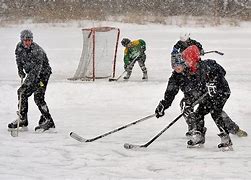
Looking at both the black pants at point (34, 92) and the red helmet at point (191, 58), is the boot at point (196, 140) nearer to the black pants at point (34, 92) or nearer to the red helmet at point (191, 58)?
the red helmet at point (191, 58)

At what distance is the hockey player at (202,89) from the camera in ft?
21.7

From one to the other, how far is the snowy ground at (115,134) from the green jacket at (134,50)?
74cm

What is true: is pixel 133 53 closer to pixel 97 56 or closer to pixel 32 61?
pixel 97 56

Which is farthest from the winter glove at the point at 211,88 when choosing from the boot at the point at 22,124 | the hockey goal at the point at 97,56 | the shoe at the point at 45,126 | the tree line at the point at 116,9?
the tree line at the point at 116,9

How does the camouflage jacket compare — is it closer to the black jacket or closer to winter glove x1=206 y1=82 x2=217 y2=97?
the black jacket

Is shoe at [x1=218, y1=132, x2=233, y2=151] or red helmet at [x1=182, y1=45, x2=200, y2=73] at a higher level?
red helmet at [x1=182, y1=45, x2=200, y2=73]

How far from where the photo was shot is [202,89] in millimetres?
6797

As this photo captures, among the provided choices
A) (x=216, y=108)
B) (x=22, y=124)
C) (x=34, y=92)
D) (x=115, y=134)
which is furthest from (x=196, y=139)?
(x=22, y=124)

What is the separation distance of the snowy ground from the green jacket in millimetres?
738

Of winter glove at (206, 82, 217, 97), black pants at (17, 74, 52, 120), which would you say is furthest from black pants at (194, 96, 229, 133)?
black pants at (17, 74, 52, 120)

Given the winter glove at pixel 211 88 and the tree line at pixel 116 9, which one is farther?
the tree line at pixel 116 9

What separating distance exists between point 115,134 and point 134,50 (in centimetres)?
595

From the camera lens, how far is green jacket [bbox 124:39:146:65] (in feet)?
45.6

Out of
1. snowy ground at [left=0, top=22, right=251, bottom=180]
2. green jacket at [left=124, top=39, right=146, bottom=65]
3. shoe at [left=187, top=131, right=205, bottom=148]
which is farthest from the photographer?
green jacket at [left=124, top=39, right=146, bottom=65]
